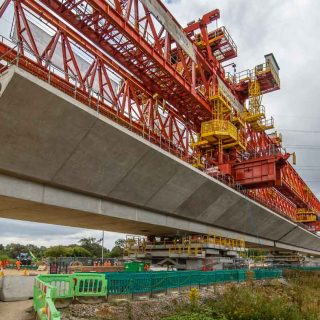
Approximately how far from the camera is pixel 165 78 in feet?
74.7

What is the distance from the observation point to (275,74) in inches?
1410

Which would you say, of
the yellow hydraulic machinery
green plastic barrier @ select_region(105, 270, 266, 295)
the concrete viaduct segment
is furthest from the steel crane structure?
the yellow hydraulic machinery

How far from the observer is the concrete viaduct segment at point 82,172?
12.9 metres

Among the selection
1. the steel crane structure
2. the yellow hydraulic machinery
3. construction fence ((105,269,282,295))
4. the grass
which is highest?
the steel crane structure

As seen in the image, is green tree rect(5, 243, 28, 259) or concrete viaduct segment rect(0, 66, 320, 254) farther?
green tree rect(5, 243, 28, 259)

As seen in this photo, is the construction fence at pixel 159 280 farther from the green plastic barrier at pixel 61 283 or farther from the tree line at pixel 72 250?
the tree line at pixel 72 250

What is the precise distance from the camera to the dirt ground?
9445mm

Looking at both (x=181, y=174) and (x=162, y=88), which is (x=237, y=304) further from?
(x=162, y=88)

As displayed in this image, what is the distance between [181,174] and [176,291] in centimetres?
791

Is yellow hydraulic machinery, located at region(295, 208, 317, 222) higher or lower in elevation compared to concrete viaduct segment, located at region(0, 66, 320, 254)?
higher

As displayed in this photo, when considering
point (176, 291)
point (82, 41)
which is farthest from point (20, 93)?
point (176, 291)

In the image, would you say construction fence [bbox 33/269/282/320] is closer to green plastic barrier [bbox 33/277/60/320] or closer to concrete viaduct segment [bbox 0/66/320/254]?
green plastic barrier [bbox 33/277/60/320]

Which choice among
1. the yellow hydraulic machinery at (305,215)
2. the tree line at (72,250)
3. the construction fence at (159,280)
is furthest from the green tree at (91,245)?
the construction fence at (159,280)

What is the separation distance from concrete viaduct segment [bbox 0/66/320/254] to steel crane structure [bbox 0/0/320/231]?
3.85 feet
